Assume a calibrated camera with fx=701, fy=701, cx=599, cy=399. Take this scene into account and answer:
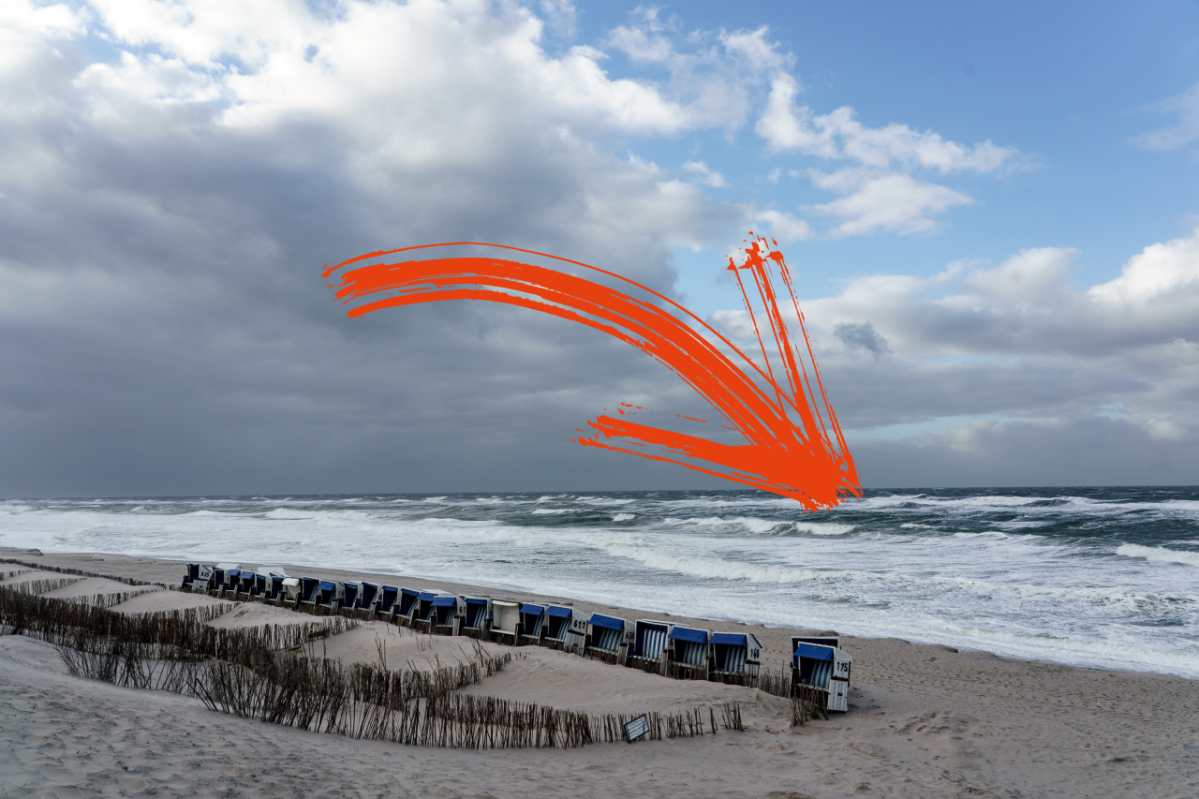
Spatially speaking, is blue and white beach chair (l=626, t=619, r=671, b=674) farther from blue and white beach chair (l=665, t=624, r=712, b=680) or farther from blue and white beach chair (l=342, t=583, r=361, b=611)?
blue and white beach chair (l=342, t=583, r=361, b=611)

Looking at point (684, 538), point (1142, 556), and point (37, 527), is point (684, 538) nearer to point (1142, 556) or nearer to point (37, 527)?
point (1142, 556)

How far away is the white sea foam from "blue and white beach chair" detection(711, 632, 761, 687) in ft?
70.4

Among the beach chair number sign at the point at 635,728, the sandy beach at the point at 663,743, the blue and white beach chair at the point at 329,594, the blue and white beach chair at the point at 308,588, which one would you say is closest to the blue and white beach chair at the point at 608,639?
the sandy beach at the point at 663,743

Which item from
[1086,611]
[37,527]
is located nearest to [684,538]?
[1086,611]

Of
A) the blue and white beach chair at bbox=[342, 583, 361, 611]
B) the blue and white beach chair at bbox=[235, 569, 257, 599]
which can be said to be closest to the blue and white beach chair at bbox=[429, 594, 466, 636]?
the blue and white beach chair at bbox=[342, 583, 361, 611]

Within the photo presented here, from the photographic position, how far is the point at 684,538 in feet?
110

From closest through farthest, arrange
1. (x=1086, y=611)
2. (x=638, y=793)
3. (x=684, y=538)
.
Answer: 1. (x=638, y=793)
2. (x=1086, y=611)
3. (x=684, y=538)

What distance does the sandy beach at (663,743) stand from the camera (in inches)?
150

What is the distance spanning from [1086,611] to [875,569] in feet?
22.1

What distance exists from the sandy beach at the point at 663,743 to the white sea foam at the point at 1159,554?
16265mm

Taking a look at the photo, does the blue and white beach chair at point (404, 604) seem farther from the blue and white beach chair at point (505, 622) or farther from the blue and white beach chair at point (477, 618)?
the blue and white beach chair at point (505, 622)

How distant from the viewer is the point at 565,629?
9.54 meters

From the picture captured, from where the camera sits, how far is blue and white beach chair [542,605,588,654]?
9.32m

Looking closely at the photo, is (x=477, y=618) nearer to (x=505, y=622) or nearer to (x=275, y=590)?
(x=505, y=622)
